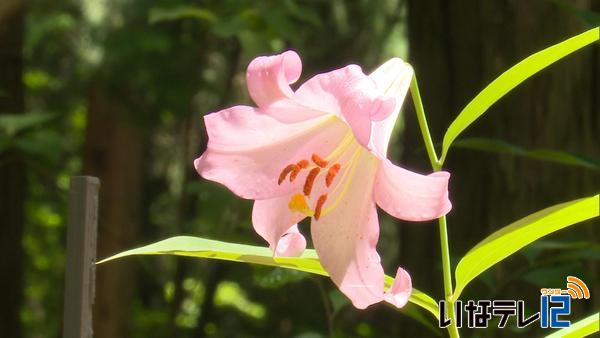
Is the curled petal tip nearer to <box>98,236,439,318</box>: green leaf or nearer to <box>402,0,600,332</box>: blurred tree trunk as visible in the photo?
<box>98,236,439,318</box>: green leaf

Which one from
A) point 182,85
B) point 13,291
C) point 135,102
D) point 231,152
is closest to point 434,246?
point 231,152

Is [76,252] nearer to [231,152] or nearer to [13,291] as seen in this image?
[231,152]

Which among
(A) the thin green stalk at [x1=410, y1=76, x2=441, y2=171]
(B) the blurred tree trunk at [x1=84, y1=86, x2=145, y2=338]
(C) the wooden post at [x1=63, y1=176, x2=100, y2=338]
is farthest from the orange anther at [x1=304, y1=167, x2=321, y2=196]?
(B) the blurred tree trunk at [x1=84, y1=86, x2=145, y2=338]

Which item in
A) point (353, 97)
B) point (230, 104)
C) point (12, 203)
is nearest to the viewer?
point (353, 97)

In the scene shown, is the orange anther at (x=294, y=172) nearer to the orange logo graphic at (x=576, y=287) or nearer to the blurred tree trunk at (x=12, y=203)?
the orange logo graphic at (x=576, y=287)

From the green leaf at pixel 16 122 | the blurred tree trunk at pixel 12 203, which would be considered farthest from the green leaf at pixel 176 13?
the blurred tree trunk at pixel 12 203

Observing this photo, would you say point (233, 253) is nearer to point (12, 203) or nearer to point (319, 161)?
point (319, 161)

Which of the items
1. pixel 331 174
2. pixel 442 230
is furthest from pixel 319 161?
pixel 442 230
